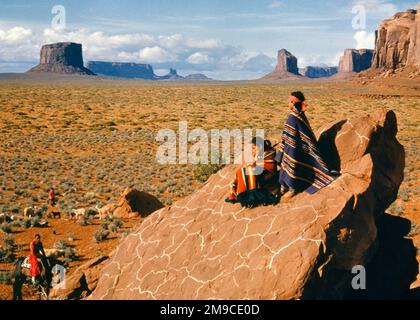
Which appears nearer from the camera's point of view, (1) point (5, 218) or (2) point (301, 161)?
(2) point (301, 161)

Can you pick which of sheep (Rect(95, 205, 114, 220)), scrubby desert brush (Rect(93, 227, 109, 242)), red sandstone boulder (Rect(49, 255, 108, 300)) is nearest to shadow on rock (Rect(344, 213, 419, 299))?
red sandstone boulder (Rect(49, 255, 108, 300))

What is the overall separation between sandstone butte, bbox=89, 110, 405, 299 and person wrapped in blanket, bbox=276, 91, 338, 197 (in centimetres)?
21

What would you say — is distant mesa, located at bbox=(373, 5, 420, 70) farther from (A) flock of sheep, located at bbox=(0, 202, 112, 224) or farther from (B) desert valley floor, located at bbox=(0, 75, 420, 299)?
(A) flock of sheep, located at bbox=(0, 202, 112, 224)

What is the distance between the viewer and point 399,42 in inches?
4584

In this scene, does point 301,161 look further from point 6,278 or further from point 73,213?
point 73,213

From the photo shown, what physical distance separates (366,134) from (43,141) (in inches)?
1196

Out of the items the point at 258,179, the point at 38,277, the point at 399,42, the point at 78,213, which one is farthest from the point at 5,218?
the point at 399,42

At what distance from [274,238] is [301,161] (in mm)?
1546

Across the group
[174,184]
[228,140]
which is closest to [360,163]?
[174,184]

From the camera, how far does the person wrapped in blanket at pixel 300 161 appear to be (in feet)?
26.0

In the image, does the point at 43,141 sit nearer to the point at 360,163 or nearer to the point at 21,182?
the point at 21,182

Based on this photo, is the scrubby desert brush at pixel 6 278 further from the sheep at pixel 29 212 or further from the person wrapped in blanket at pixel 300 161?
the person wrapped in blanket at pixel 300 161

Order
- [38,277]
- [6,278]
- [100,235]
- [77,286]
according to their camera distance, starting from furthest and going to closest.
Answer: [100,235] < [6,278] < [38,277] < [77,286]

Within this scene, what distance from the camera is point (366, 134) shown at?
8578 millimetres
